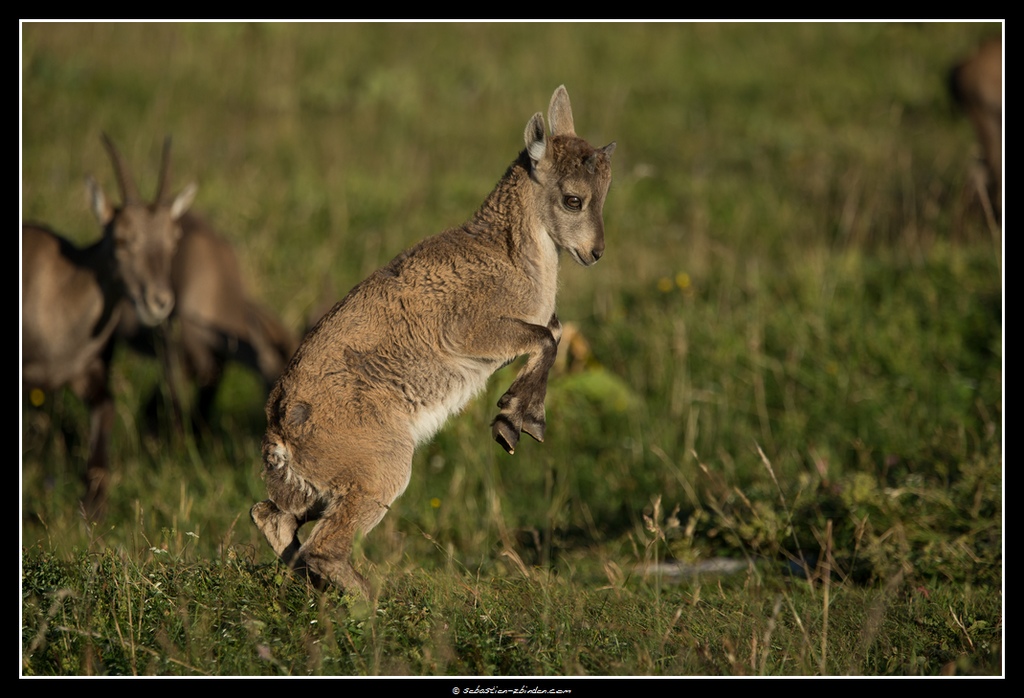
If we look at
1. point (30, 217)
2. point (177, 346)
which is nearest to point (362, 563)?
point (177, 346)

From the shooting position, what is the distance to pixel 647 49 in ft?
55.2

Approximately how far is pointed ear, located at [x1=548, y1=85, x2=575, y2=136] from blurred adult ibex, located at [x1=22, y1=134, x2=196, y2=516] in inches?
152

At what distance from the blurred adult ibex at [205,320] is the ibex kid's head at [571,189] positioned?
4.99 m

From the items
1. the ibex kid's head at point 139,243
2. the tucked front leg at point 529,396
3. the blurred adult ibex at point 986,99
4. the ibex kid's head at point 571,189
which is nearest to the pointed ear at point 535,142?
the ibex kid's head at point 571,189

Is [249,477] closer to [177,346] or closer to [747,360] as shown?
[177,346]

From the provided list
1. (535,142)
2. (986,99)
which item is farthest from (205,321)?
(986,99)

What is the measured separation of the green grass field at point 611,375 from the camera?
4645mm

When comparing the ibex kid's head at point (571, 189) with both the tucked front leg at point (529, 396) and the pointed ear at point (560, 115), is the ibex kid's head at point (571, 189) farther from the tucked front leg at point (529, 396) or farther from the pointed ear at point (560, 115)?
the tucked front leg at point (529, 396)

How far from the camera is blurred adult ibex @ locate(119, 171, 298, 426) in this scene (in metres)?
9.69

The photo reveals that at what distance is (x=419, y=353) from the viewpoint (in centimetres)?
488

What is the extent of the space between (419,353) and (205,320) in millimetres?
5643

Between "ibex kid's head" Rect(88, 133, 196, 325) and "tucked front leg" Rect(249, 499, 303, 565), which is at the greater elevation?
"ibex kid's head" Rect(88, 133, 196, 325)

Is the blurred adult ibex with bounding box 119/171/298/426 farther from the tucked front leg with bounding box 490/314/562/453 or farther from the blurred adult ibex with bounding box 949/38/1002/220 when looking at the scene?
the blurred adult ibex with bounding box 949/38/1002/220

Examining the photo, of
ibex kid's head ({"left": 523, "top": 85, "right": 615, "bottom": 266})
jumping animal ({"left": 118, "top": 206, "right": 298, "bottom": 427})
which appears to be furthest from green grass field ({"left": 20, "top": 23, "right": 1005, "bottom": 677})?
ibex kid's head ({"left": 523, "top": 85, "right": 615, "bottom": 266})
